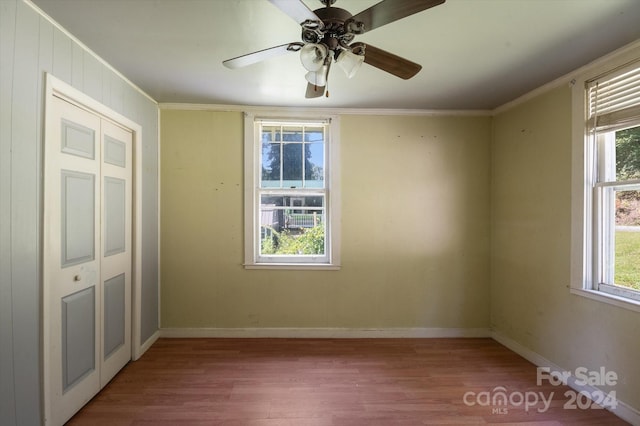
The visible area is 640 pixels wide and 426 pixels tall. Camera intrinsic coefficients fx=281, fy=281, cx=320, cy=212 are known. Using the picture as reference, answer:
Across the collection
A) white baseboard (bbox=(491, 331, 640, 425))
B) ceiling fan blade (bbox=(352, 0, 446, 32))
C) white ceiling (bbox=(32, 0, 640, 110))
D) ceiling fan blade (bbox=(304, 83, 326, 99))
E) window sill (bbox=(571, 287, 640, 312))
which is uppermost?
white ceiling (bbox=(32, 0, 640, 110))

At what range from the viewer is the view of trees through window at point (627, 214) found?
1.88 meters

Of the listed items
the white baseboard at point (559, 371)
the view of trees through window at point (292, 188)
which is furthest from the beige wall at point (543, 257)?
the view of trees through window at point (292, 188)

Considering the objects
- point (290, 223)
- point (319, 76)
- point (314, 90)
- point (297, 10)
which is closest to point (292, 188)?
point (290, 223)

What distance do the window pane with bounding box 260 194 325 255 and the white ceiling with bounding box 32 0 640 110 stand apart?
41.5 inches

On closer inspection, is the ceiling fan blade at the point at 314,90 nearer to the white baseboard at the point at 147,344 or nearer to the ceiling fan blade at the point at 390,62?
the ceiling fan blade at the point at 390,62

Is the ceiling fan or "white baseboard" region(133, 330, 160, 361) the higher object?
the ceiling fan

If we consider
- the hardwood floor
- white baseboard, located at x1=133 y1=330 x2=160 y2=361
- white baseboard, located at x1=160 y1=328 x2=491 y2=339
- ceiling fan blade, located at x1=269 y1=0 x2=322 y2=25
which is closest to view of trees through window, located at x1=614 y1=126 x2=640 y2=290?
the hardwood floor

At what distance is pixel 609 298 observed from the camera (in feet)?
6.29

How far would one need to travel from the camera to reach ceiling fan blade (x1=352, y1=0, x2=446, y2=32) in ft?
3.51

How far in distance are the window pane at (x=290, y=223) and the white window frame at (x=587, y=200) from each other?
2.13 m

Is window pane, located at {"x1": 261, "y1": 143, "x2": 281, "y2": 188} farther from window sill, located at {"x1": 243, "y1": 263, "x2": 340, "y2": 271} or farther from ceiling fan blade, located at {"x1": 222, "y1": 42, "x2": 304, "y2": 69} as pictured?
ceiling fan blade, located at {"x1": 222, "y1": 42, "x2": 304, "y2": 69}

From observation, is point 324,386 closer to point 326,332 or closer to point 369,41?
point 326,332

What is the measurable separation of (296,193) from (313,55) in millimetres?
1840

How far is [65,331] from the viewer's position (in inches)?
69.6
